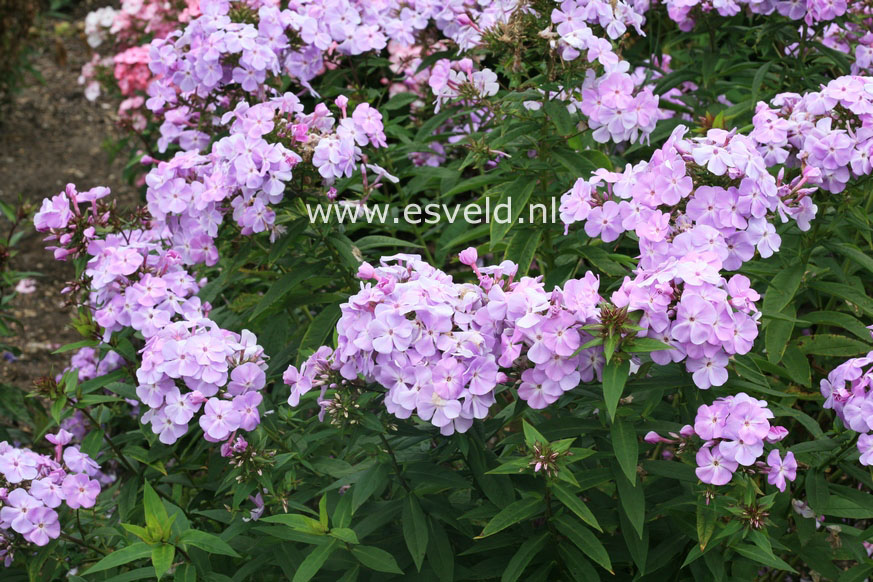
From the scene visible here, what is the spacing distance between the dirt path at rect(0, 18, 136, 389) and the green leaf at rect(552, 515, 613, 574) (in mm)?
3604

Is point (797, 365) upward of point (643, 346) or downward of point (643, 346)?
downward

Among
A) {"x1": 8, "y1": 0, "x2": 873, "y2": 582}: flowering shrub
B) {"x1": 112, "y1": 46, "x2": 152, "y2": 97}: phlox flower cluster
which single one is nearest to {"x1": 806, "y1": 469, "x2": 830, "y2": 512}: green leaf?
{"x1": 8, "y1": 0, "x2": 873, "y2": 582}: flowering shrub

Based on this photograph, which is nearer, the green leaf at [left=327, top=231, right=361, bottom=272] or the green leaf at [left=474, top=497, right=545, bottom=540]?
the green leaf at [left=474, top=497, right=545, bottom=540]

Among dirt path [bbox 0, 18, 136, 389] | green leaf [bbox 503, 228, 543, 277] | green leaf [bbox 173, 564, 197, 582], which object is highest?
green leaf [bbox 503, 228, 543, 277]

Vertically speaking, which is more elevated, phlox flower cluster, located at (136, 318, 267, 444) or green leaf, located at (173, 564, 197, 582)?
A: phlox flower cluster, located at (136, 318, 267, 444)

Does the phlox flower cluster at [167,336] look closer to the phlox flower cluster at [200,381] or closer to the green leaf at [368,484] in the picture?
the phlox flower cluster at [200,381]

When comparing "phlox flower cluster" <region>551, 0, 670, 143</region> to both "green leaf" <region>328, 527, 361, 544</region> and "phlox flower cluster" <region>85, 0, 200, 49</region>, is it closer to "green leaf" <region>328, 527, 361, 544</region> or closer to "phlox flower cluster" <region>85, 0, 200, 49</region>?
"green leaf" <region>328, 527, 361, 544</region>

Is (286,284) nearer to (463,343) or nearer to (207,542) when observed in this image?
(207,542)

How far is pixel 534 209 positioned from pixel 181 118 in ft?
4.51

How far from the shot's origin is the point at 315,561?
2312 millimetres

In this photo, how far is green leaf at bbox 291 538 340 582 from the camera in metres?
2.29

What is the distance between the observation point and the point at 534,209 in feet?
10.7

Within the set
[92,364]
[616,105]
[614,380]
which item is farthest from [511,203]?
[92,364]

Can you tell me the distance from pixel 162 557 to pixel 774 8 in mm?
2693
